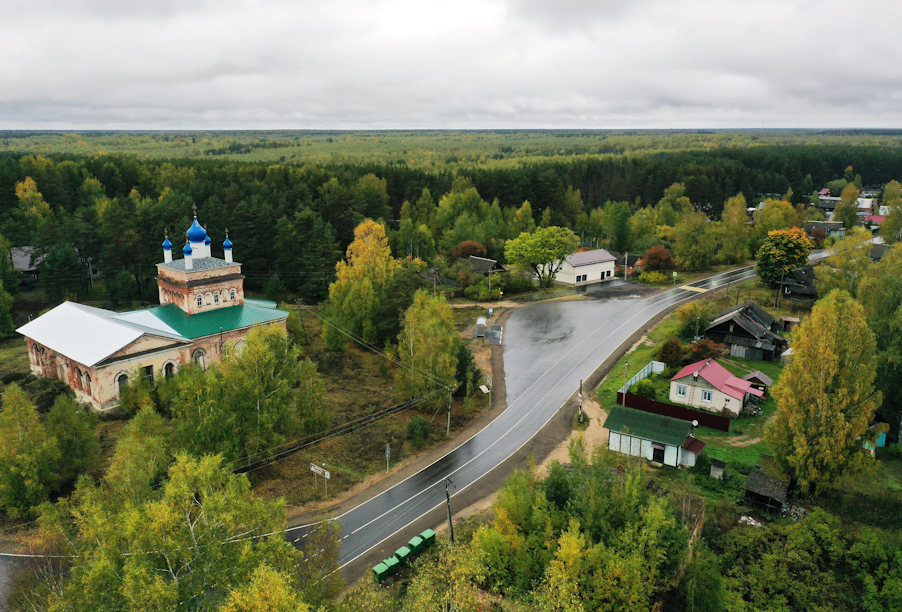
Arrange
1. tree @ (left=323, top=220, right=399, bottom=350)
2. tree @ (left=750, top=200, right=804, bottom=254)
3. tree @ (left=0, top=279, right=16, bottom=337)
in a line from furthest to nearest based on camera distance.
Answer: tree @ (left=750, top=200, right=804, bottom=254) < tree @ (left=0, top=279, right=16, bottom=337) < tree @ (left=323, top=220, right=399, bottom=350)

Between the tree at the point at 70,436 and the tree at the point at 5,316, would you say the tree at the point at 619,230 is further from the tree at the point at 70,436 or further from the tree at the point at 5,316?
the tree at the point at 70,436

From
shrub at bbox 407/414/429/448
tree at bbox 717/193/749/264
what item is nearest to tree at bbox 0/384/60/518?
shrub at bbox 407/414/429/448

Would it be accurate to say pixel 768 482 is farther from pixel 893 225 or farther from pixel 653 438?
pixel 893 225

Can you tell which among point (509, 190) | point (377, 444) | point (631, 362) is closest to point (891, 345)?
point (631, 362)

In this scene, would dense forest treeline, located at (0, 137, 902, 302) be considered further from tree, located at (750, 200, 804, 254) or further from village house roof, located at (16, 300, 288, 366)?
tree, located at (750, 200, 804, 254)

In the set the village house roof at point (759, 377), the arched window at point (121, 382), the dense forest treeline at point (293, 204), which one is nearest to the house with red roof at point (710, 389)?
the village house roof at point (759, 377)

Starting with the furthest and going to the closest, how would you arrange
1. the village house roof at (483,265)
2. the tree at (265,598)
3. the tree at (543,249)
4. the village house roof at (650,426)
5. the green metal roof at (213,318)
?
the village house roof at (483,265)
the tree at (543,249)
the green metal roof at (213,318)
the village house roof at (650,426)
the tree at (265,598)

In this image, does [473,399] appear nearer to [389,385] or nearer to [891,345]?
[389,385]
